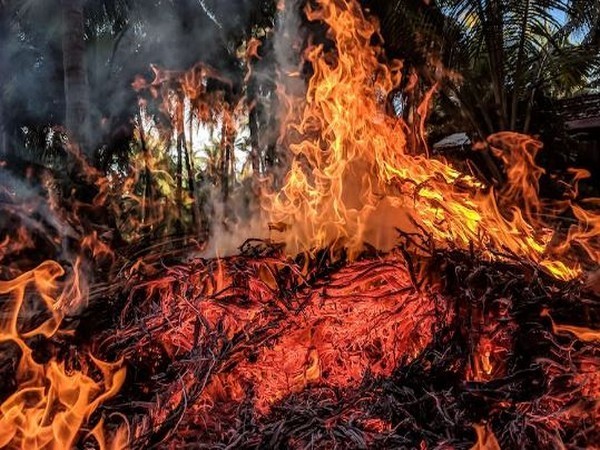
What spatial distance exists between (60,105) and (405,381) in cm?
1616

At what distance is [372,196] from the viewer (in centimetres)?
437

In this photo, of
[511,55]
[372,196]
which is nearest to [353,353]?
[372,196]

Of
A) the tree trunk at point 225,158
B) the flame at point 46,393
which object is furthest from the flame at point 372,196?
the tree trunk at point 225,158

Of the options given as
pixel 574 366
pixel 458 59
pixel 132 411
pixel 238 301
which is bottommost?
pixel 132 411

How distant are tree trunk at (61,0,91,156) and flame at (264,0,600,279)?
351cm

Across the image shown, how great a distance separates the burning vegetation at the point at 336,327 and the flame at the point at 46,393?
12mm

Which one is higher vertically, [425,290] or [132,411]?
[425,290]

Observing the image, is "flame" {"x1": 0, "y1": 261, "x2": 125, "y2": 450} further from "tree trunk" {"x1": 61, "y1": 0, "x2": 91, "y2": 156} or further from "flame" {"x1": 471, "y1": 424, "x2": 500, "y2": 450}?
"tree trunk" {"x1": 61, "y1": 0, "x2": 91, "y2": 156}

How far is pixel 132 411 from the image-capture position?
3.10m

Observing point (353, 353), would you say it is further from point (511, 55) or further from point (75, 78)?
point (511, 55)

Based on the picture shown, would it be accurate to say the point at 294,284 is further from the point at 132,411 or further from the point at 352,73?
the point at 352,73

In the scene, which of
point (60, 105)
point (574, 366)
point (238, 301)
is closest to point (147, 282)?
point (238, 301)

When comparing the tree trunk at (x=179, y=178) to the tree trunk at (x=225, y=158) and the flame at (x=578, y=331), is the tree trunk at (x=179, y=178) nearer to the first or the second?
the tree trunk at (x=225, y=158)

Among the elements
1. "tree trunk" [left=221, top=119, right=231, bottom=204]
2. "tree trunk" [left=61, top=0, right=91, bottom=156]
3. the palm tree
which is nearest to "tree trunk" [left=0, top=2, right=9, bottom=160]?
"tree trunk" [left=61, top=0, right=91, bottom=156]
